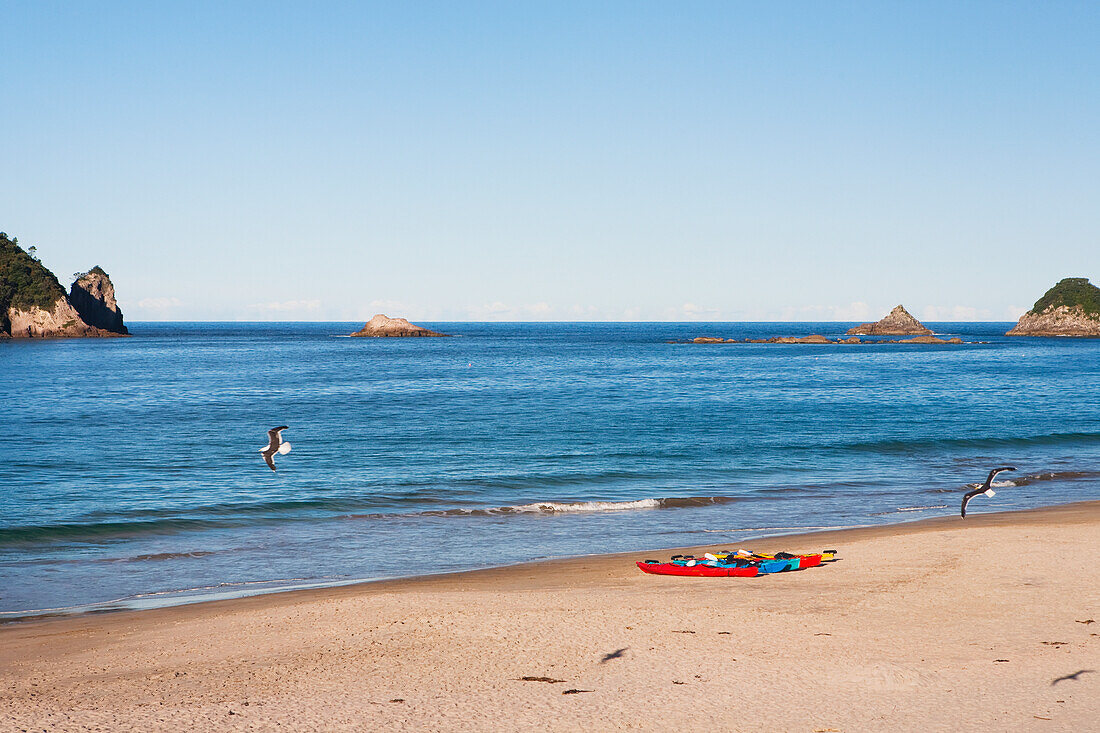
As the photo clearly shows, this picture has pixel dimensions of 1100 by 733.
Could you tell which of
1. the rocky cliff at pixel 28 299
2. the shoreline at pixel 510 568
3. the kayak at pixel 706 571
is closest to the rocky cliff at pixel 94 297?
the rocky cliff at pixel 28 299

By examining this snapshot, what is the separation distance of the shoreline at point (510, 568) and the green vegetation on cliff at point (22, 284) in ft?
582

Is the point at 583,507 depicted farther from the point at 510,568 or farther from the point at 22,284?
the point at 22,284

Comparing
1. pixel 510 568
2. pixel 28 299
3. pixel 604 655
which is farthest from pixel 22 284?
pixel 604 655

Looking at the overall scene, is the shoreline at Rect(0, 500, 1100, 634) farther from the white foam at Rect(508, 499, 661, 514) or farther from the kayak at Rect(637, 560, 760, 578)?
the white foam at Rect(508, 499, 661, 514)

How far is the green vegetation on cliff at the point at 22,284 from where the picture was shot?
16900 cm

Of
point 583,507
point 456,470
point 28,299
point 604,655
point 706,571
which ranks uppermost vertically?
point 28,299

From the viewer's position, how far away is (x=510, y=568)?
2177 centimetres

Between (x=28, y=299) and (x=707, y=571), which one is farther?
(x=28, y=299)

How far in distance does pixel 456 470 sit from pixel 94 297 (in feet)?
602

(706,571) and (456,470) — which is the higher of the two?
(706,571)

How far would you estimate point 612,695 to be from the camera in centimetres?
1246

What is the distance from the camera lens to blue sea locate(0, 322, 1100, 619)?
928 inches

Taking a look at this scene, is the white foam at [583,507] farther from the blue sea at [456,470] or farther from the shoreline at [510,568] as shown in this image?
the shoreline at [510,568]

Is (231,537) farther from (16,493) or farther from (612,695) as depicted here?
(612,695)
